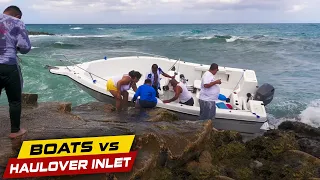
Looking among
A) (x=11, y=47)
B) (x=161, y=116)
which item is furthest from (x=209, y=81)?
(x=11, y=47)

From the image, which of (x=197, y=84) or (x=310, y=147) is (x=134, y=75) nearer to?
(x=197, y=84)

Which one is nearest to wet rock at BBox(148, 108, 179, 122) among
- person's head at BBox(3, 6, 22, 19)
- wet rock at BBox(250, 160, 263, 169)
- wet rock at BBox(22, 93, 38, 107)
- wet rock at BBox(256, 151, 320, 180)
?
wet rock at BBox(250, 160, 263, 169)

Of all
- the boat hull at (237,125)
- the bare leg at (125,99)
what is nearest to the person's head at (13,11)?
the bare leg at (125,99)

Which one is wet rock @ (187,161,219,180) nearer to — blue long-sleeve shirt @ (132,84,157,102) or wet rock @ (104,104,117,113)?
blue long-sleeve shirt @ (132,84,157,102)

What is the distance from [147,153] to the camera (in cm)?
405

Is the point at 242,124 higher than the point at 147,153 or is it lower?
lower

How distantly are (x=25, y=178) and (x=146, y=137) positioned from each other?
1561 millimetres

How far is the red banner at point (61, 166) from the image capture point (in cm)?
336

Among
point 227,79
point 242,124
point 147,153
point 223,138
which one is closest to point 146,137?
point 147,153

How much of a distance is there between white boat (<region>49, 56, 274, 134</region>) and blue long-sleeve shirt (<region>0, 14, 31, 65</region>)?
3735 mm

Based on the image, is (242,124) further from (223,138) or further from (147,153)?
(147,153)

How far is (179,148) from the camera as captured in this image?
175 inches

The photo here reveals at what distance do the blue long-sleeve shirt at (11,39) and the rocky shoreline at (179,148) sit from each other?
110cm

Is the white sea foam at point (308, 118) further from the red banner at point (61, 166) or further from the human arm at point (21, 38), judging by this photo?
the human arm at point (21, 38)
